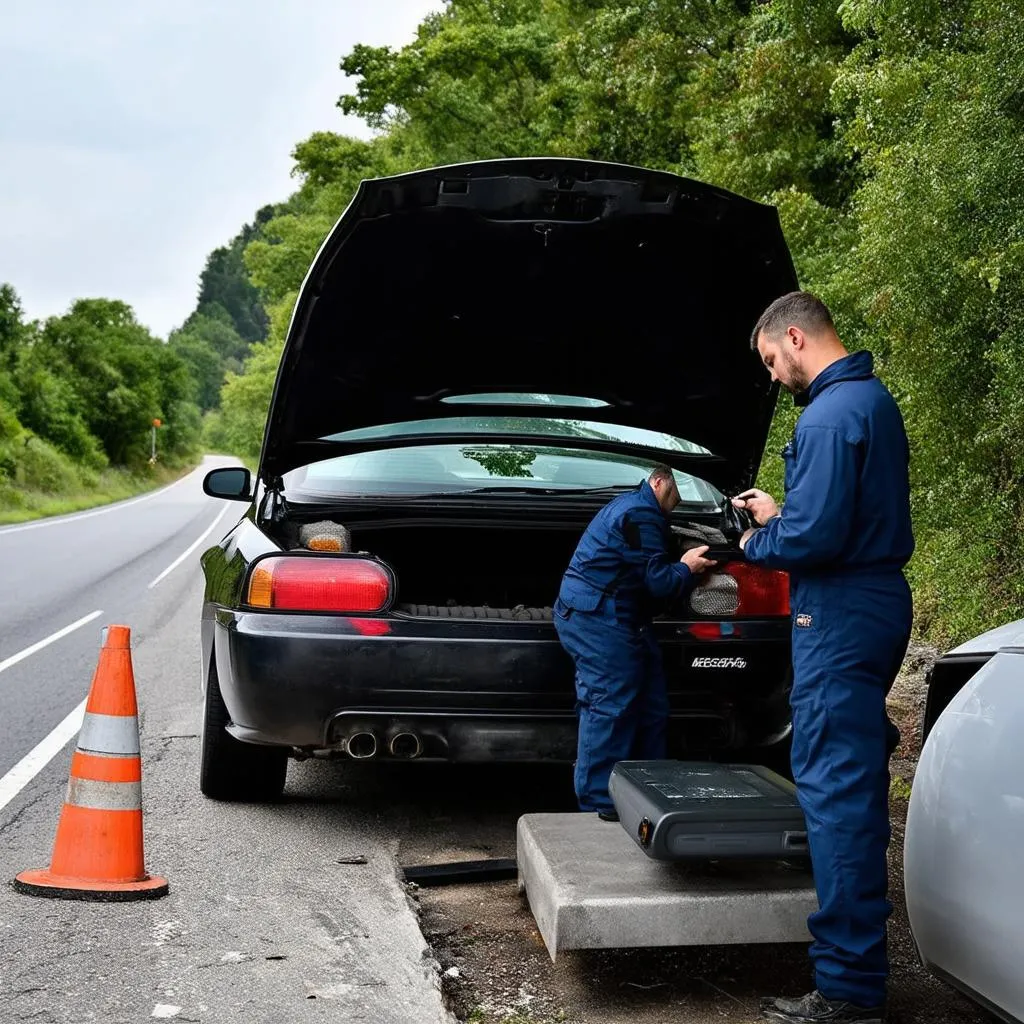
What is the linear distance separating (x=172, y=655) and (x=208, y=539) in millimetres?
17979

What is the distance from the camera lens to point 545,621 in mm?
4715

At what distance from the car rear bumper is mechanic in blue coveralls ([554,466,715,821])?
4.6 inches

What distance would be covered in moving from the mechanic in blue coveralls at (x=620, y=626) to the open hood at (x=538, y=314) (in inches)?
34.4

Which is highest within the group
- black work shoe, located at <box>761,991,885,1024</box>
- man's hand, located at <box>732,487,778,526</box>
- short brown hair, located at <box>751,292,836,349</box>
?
short brown hair, located at <box>751,292,836,349</box>

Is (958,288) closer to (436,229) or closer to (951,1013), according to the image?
(436,229)

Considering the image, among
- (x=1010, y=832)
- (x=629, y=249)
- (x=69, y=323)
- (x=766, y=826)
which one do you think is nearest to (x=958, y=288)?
(x=629, y=249)

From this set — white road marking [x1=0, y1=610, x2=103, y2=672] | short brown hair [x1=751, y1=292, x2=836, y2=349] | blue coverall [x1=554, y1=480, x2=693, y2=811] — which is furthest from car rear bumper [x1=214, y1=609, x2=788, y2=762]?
white road marking [x1=0, y1=610, x2=103, y2=672]

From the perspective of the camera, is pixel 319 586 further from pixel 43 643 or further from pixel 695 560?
pixel 43 643

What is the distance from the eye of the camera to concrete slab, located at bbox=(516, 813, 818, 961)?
3.39 m

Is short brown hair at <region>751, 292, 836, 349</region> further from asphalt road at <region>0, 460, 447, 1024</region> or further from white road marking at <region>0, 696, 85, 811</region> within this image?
white road marking at <region>0, 696, 85, 811</region>

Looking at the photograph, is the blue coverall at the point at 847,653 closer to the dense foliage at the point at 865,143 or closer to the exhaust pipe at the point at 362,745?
the exhaust pipe at the point at 362,745

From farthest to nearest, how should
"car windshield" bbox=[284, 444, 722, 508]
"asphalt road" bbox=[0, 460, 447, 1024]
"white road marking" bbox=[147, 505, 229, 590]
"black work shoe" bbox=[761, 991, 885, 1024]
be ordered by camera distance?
"white road marking" bbox=[147, 505, 229, 590]
"car windshield" bbox=[284, 444, 722, 508]
"asphalt road" bbox=[0, 460, 447, 1024]
"black work shoe" bbox=[761, 991, 885, 1024]

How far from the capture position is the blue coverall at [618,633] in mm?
4453

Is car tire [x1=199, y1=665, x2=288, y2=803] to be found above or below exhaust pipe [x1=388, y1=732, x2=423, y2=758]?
below
